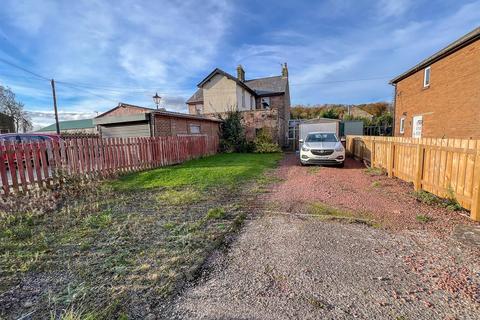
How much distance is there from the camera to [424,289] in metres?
2.13

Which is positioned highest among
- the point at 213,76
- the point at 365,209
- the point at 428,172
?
the point at 213,76

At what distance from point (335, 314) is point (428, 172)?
187 inches

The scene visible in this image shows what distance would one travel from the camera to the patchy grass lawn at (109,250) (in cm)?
204

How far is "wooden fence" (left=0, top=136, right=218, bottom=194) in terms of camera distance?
569 centimetres

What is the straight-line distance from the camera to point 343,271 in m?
2.44

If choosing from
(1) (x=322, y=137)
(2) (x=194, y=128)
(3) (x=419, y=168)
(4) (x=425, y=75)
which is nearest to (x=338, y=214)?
(3) (x=419, y=168)

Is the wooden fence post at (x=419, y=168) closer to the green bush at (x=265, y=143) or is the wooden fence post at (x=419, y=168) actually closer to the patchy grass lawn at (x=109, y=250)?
the patchy grass lawn at (x=109, y=250)

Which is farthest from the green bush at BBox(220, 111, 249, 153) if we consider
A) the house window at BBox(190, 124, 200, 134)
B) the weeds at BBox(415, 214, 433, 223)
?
the weeds at BBox(415, 214, 433, 223)

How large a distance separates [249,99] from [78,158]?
20.7 meters

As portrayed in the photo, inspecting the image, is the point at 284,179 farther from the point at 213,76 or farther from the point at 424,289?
the point at 213,76

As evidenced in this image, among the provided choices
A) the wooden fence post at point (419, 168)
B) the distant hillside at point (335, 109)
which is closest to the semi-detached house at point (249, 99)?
the wooden fence post at point (419, 168)

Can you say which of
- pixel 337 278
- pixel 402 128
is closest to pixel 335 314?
pixel 337 278

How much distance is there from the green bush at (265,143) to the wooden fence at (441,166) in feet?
32.0

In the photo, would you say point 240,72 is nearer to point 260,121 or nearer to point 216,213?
point 260,121
